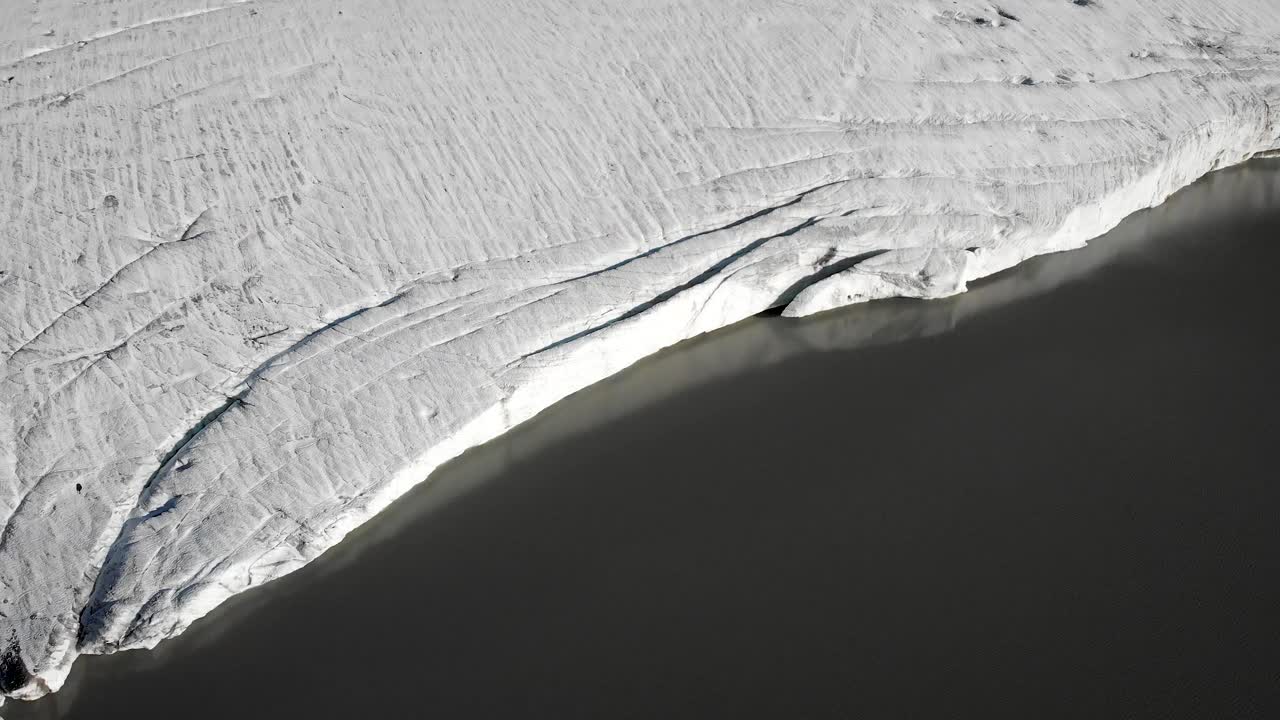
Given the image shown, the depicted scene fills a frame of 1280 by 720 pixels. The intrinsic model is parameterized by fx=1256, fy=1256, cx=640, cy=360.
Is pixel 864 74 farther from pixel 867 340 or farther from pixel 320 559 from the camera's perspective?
pixel 320 559

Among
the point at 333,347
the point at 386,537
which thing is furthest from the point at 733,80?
the point at 386,537

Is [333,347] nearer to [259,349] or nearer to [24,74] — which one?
[259,349]

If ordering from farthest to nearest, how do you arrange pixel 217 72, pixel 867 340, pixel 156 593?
pixel 217 72, pixel 867 340, pixel 156 593

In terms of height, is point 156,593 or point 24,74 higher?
point 24,74

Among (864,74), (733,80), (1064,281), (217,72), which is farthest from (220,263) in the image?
(1064,281)

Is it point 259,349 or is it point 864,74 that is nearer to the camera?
point 259,349

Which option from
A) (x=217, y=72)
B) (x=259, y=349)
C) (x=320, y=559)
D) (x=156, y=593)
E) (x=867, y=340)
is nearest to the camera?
(x=156, y=593)

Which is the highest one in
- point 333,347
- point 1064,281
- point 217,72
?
point 217,72
